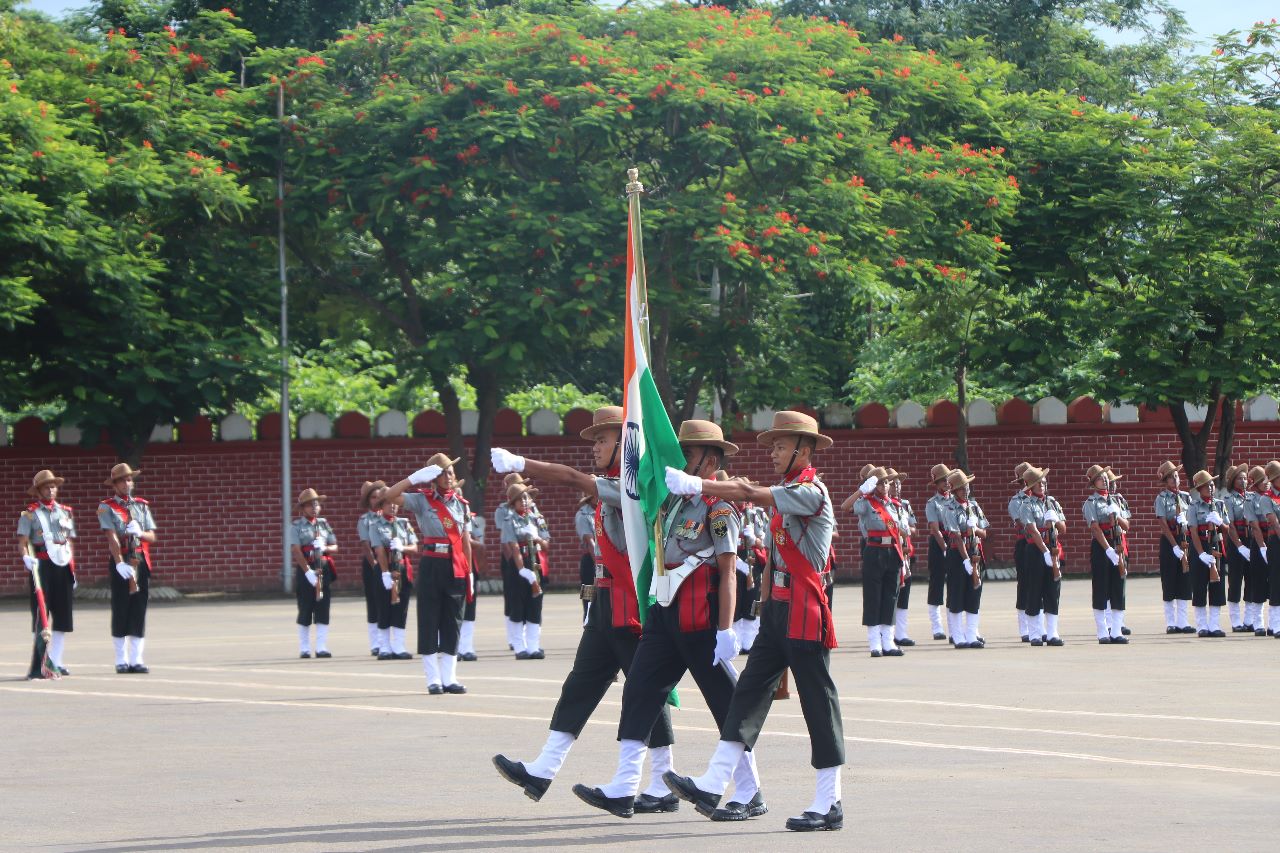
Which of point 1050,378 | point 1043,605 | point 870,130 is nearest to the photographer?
point 1043,605

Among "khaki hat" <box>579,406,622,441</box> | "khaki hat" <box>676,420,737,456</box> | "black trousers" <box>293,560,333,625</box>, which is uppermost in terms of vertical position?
"khaki hat" <box>579,406,622,441</box>

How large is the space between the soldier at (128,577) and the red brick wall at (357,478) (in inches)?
550

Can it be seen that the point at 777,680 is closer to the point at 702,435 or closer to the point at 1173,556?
the point at 702,435

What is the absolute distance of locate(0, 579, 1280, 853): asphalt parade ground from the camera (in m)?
8.99

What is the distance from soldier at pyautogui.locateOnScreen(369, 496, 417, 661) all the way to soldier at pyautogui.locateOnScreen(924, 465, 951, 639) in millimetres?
5563

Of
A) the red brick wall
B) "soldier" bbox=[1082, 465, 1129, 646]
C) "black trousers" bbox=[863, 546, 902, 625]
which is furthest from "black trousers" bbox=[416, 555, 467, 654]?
the red brick wall

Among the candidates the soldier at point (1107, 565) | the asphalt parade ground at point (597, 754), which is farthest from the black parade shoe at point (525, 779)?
the soldier at point (1107, 565)

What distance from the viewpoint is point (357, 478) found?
1320 inches

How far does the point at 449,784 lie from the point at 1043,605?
36.2 feet

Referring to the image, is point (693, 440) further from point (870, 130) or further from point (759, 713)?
point (870, 130)

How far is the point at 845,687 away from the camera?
15984 mm

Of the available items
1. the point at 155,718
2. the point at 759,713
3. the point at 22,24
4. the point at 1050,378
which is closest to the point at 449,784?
the point at 759,713

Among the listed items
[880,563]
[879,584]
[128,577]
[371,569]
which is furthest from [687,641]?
[371,569]

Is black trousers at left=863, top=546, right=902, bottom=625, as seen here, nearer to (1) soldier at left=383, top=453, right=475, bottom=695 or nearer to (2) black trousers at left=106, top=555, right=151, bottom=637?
(1) soldier at left=383, top=453, right=475, bottom=695
